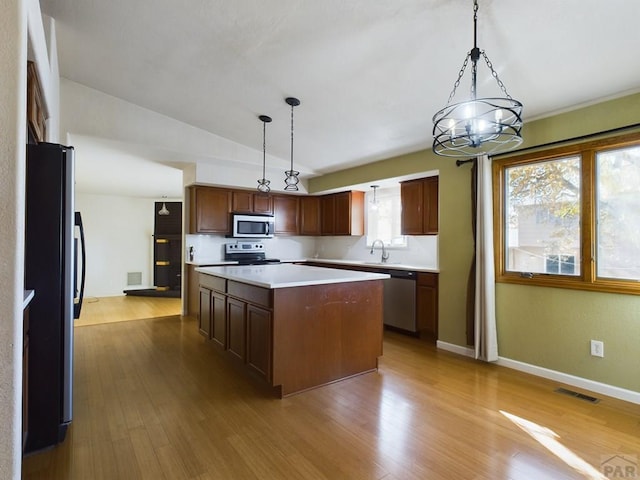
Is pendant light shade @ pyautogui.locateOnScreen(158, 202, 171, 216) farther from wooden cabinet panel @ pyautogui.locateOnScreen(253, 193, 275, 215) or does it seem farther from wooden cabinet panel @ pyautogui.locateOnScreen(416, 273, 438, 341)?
wooden cabinet panel @ pyautogui.locateOnScreen(416, 273, 438, 341)

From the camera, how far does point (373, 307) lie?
3148 mm

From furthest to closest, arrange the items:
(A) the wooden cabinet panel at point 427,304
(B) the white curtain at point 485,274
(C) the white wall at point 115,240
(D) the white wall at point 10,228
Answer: (C) the white wall at point 115,240, (A) the wooden cabinet panel at point 427,304, (B) the white curtain at point 485,274, (D) the white wall at point 10,228

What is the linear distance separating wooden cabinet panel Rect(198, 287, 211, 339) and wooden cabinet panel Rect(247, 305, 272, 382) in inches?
43.7

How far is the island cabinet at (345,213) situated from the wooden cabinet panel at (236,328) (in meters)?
2.91

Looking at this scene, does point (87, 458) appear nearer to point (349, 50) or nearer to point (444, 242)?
point (349, 50)

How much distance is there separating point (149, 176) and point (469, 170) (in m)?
5.14

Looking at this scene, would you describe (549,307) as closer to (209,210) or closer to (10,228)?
(10,228)

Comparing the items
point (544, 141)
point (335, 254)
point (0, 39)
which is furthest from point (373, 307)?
point (335, 254)

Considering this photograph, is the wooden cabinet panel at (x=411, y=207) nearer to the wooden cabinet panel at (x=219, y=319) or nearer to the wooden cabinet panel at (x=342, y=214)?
the wooden cabinet panel at (x=342, y=214)

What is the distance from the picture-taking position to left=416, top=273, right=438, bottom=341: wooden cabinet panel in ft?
13.3

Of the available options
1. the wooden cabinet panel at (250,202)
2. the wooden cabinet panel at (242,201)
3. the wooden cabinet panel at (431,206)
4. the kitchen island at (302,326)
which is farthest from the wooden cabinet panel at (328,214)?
the kitchen island at (302,326)

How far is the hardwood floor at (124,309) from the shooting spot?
5.29 meters

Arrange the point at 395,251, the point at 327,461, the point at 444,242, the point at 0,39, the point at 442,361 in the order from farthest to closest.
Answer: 1. the point at 395,251
2. the point at 444,242
3. the point at 442,361
4. the point at 327,461
5. the point at 0,39

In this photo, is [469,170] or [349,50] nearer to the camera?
[349,50]
